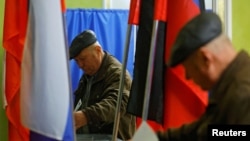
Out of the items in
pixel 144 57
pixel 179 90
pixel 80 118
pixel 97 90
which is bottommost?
pixel 80 118

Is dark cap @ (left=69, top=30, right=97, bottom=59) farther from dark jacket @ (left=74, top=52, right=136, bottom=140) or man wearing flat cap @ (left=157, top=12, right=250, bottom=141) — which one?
man wearing flat cap @ (left=157, top=12, right=250, bottom=141)

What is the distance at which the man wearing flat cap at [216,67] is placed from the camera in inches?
43.2

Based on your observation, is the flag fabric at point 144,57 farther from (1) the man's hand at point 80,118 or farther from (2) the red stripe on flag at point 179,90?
(1) the man's hand at point 80,118

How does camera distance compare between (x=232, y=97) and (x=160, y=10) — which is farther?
(x=160, y=10)

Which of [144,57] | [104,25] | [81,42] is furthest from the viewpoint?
[104,25]

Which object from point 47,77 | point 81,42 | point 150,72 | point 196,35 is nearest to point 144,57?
point 150,72

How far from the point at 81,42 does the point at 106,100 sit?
15.6 inches

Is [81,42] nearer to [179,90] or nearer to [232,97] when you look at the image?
[179,90]

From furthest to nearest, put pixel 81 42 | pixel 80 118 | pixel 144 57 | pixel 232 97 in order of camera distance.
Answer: pixel 81 42 → pixel 80 118 → pixel 144 57 → pixel 232 97

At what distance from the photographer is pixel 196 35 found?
1.15 meters

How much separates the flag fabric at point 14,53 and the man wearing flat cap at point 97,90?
33 centimetres

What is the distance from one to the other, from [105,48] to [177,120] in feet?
3.04

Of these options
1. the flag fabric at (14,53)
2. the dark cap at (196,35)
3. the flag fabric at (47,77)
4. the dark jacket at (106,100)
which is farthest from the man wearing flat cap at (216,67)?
the dark jacket at (106,100)

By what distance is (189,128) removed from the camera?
4.53 feet
